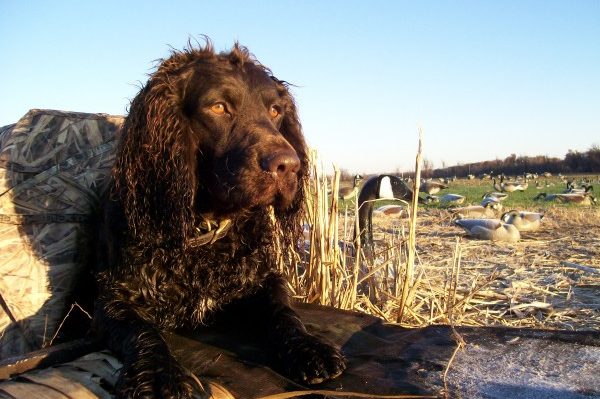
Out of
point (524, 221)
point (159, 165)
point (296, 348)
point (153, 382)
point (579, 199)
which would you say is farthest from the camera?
point (579, 199)

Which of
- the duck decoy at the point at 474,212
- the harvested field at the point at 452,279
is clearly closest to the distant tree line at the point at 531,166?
the duck decoy at the point at 474,212

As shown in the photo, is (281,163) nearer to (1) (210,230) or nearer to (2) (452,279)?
(1) (210,230)

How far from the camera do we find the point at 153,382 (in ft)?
6.89

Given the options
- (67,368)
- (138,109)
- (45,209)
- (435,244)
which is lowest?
(435,244)

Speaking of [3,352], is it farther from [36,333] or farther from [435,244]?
[435,244]

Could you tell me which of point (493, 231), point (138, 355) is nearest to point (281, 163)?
point (138, 355)

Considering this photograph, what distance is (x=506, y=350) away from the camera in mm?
2412

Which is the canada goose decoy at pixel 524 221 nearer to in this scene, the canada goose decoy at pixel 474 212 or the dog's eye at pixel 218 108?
the canada goose decoy at pixel 474 212

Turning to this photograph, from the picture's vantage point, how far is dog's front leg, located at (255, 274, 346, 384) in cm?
222

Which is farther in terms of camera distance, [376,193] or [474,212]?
[474,212]

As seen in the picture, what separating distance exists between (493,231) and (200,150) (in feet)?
28.9

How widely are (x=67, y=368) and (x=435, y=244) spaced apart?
8.62m

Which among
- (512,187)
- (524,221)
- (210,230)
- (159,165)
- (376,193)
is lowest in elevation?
(524,221)

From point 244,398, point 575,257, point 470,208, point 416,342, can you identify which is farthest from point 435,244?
point 244,398
